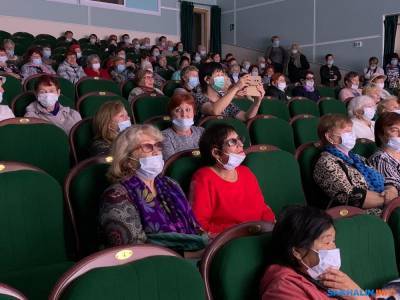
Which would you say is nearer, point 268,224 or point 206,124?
point 268,224

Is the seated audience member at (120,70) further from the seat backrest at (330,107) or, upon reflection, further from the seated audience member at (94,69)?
the seat backrest at (330,107)

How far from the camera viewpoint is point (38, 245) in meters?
1.95

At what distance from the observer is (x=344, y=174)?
271 centimetres

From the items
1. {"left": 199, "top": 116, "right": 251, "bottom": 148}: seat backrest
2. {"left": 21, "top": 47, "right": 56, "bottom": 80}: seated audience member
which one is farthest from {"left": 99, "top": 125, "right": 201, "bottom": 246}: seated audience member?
{"left": 21, "top": 47, "right": 56, "bottom": 80}: seated audience member

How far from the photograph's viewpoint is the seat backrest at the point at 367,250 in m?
1.67

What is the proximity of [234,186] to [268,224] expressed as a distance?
0.67 metres

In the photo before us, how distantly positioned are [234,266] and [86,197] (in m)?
0.93

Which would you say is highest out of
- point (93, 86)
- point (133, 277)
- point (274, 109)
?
point (93, 86)

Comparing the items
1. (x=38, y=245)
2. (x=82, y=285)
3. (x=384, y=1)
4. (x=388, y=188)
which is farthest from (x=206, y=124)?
(x=384, y=1)

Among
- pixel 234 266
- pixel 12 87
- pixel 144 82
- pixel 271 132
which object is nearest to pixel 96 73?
pixel 144 82

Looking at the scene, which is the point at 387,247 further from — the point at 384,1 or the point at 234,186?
the point at 384,1

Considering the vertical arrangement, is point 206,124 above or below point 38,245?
above

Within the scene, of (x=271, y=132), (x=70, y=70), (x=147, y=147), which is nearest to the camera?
(x=147, y=147)

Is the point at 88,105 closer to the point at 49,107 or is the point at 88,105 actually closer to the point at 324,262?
the point at 49,107
